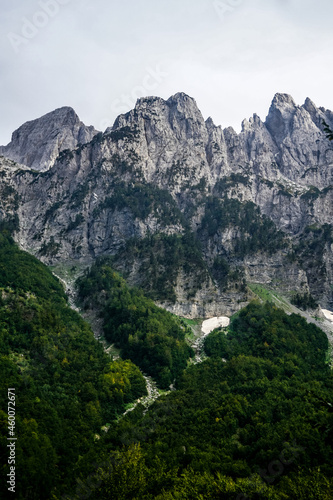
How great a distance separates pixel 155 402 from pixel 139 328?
4376 cm

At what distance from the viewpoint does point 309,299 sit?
19725 centimetres

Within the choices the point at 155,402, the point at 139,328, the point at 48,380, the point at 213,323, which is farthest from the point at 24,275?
the point at 213,323

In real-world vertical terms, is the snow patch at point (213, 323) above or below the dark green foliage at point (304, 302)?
below

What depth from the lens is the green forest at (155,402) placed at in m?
57.6

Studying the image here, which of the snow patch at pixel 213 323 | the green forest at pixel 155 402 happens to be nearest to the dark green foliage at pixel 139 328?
the green forest at pixel 155 402

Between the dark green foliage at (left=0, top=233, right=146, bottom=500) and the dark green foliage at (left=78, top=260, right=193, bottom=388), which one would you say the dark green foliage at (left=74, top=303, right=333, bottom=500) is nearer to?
the dark green foliage at (left=0, top=233, right=146, bottom=500)

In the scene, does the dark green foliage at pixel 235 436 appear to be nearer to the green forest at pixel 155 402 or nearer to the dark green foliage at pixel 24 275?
the green forest at pixel 155 402

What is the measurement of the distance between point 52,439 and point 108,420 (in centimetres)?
2766

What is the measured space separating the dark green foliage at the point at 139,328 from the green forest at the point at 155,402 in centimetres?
54

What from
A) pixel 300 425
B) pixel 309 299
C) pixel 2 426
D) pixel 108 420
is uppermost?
pixel 309 299

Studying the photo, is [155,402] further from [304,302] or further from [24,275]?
[304,302]

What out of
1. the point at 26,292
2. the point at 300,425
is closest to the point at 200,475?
the point at 300,425

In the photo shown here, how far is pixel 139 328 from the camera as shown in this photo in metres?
148

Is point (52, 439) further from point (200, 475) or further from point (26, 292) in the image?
point (26, 292)
